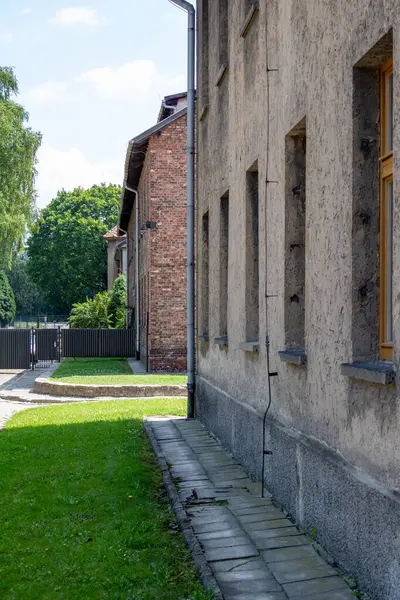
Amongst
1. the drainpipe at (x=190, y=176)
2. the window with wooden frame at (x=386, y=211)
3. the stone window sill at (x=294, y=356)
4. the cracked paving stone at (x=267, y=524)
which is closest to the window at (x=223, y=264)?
the drainpipe at (x=190, y=176)

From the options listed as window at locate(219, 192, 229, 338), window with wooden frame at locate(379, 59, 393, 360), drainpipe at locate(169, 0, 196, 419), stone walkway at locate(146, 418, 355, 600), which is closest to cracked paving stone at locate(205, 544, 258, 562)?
stone walkway at locate(146, 418, 355, 600)

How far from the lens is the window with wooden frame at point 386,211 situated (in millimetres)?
4898

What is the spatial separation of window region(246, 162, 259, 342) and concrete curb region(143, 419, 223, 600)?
1.75m

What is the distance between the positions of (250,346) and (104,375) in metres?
14.5

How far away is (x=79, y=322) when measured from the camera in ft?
120

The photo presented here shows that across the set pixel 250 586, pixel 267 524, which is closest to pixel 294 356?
pixel 267 524

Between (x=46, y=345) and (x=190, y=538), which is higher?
(x=46, y=345)

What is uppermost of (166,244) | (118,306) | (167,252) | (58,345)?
(166,244)

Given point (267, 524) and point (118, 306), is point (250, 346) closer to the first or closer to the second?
point (267, 524)

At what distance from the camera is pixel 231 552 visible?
17.9ft

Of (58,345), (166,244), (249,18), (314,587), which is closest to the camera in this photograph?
(314,587)

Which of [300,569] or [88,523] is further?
[88,523]

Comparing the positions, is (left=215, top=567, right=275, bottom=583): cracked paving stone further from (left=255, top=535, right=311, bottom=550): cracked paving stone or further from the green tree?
the green tree

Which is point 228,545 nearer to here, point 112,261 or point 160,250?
point 160,250
